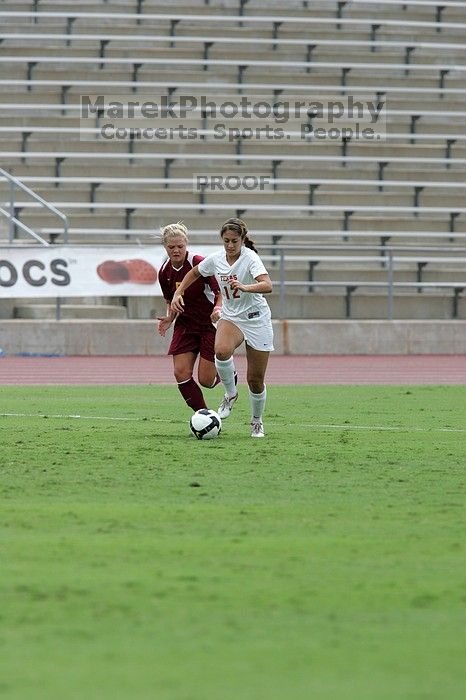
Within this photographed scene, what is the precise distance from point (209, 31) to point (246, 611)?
2862 cm

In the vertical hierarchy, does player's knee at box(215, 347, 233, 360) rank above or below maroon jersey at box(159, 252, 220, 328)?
below

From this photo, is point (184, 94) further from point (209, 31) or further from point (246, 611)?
point (246, 611)

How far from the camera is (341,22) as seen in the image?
1268 inches

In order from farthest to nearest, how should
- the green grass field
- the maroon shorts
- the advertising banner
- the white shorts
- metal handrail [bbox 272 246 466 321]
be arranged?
metal handrail [bbox 272 246 466 321] → the advertising banner → the maroon shorts → the white shorts → the green grass field

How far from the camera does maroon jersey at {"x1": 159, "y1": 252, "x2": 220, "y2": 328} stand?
37.1 feet

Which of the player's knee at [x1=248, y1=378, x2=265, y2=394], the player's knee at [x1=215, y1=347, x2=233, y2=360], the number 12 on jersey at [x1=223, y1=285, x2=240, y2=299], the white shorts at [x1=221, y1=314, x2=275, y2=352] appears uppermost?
the number 12 on jersey at [x1=223, y1=285, x2=240, y2=299]

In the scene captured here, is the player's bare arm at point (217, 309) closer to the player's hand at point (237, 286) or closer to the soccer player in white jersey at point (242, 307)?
the soccer player in white jersey at point (242, 307)

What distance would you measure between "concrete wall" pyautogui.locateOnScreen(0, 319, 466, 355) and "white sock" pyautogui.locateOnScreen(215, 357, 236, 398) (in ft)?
39.2

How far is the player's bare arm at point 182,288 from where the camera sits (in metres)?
10.9

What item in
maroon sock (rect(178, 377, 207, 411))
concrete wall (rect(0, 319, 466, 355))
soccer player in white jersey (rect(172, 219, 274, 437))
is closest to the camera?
soccer player in white jersey (rect(172, 219, 274, 437))

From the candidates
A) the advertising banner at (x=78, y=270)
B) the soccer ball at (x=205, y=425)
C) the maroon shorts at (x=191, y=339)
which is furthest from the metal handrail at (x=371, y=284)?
the soccer ball at (x=205, y=425)

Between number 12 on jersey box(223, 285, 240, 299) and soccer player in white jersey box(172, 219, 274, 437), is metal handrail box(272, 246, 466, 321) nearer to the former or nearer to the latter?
soccer player in white jersey box(172, 219, 274, 437)

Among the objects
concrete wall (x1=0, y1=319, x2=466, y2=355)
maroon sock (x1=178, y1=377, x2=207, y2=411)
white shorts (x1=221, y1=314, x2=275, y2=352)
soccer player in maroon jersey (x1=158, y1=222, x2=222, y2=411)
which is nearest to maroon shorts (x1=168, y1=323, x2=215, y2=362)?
soccer player in maroon jersey (x1=158, y1=222, x2=222, y2=411)

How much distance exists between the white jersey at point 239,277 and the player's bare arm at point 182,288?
0.29ft
